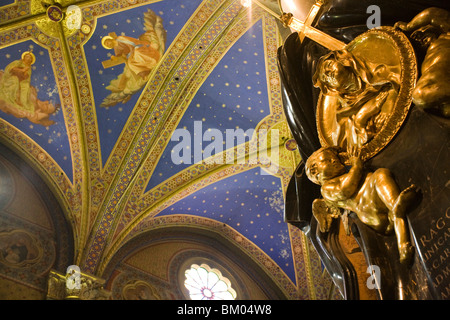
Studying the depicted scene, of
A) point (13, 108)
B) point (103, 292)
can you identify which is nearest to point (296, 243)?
point (103, 292)

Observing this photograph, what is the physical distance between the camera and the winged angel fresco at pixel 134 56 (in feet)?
27.0

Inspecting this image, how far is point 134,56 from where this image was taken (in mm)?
8445

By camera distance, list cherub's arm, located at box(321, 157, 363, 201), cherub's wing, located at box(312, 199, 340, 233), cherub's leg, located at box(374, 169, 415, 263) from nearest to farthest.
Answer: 1. cherub's leg, located at box(374, 169, 415, 263)
2. cherub's arm, located at box(321, 157, 363, 201)
3. cherub's wing, located at box(312, 199, 340, 233)

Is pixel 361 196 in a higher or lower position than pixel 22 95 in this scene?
lower

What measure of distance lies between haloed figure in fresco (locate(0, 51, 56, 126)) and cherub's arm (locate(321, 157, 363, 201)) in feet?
24.5

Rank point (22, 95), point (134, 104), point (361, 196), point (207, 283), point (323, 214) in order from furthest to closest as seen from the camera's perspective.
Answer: point (207, 283) → point (134, 104) → point (22, 95) → point (323, 214) → point (361, 196)

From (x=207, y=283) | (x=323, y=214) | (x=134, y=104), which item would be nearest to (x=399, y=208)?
(x=323, y=214)

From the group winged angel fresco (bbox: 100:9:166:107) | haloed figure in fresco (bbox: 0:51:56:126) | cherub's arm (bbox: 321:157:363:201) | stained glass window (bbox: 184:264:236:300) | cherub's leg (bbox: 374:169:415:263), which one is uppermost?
winged angel fresco (bbox: 100:9:166:107)

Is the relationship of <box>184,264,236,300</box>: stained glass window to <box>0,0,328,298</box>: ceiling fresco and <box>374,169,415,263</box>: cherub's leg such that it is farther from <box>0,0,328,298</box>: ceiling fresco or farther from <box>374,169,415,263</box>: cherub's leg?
<box>374,169,415,263</box>: cherub's leg

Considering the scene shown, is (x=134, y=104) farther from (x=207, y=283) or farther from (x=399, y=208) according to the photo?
(x=399, y=208)

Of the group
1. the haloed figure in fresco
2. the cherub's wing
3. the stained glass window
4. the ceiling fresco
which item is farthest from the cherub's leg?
the stained glass window

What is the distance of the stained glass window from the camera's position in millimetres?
9836

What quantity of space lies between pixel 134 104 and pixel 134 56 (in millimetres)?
968
